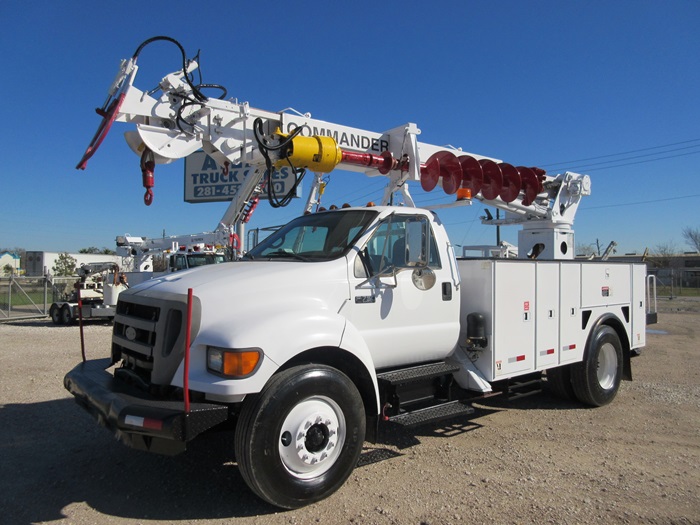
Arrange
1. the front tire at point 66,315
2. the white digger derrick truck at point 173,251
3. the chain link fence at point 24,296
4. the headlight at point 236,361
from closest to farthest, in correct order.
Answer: the headlight at point 236,361 < the white digger derrick truck at point 173,251 < the front tire at point 66,315 < the chain link fence at point 24,296

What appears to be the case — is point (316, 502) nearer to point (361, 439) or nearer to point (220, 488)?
point (361, 439)

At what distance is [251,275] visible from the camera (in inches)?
160

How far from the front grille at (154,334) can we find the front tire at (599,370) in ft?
16.4

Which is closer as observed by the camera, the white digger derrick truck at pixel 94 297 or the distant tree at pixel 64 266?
the white digger derrick truck at pixel 94 297

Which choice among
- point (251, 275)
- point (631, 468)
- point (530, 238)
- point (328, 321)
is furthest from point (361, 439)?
point (530, 238)

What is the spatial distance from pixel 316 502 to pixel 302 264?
6.08 ft

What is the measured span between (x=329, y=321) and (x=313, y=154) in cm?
234

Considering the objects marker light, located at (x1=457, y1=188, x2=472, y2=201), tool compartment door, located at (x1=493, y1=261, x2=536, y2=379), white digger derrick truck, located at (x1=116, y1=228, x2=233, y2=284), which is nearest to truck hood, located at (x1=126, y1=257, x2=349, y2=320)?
marker light, located at (x1=457, y1=188, x2=472, y2=201)

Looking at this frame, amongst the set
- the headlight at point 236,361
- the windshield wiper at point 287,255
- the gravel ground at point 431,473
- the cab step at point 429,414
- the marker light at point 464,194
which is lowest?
the gravel ground at point 431,473

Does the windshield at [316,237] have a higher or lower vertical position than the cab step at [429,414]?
higher

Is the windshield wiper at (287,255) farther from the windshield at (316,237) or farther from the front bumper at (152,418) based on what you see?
the front bumper at (152,418)

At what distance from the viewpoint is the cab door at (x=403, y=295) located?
4.40m

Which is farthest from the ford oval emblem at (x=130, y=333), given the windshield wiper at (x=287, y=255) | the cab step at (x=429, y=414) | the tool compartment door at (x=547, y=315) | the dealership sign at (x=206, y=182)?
the dealership sign at (x=206, y=182)

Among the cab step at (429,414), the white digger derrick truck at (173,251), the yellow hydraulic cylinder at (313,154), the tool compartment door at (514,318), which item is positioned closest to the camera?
the cab step at (429,414)
